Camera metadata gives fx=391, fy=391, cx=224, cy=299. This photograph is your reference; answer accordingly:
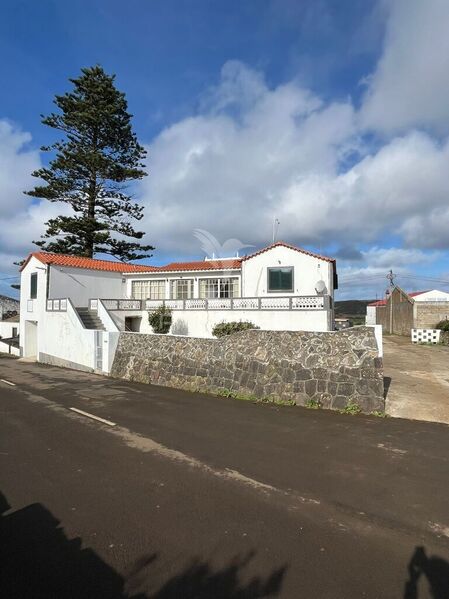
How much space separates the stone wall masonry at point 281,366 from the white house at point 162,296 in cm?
435

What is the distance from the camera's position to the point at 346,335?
1024 cm

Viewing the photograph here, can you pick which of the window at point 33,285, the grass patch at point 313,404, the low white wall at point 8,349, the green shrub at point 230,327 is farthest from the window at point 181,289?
the grass patch at point 313,404

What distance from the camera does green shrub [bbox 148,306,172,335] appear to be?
19812 millimetres

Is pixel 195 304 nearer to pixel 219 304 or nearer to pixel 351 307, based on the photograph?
pixel 219 304

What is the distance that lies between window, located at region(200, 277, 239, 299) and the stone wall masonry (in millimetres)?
8840

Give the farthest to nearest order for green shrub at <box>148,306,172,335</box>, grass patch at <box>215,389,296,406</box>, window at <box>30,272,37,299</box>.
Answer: window at <box>30,272,37,299</box> < green shrub at <box>148,306,172,335</box> < grass patch at <box>215,389,296,406</box>

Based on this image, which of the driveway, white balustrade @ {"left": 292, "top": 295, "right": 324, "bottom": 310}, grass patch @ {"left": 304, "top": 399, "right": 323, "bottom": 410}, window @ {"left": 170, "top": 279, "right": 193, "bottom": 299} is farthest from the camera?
window @ {"left": 170, "top": 279, "right": 193, "bottom": 299}

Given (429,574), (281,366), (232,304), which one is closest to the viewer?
(429,574)

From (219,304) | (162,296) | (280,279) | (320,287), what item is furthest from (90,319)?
(320,287)

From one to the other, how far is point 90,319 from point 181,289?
588cm

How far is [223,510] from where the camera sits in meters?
4.27

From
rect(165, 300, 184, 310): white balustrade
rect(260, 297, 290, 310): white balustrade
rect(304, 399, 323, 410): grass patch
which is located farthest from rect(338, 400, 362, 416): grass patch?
rect(165, 300, 184, 310): white balustrade

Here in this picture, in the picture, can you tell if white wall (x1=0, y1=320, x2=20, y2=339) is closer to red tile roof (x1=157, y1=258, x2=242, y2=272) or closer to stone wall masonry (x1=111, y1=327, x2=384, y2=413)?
red tile roof (x1=157, y1=258, x2=242, y2=272)

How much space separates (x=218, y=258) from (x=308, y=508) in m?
21.2
